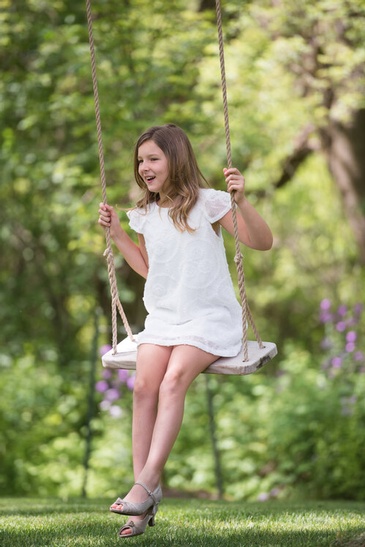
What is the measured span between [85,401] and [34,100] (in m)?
2.97

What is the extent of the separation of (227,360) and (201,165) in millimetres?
5169

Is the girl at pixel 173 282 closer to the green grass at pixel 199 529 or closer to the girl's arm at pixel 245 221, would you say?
the girl's arm at pixel 245 221

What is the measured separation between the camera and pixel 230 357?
10.9ft

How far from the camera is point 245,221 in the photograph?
135 inches

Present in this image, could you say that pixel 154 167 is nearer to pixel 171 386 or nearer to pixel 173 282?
pixel 173 282

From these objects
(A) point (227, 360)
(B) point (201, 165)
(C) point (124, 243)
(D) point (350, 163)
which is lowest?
(A) point (227, 360)

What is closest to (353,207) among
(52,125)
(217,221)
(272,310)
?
(52,125)

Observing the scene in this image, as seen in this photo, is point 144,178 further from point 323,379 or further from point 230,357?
point 323,379

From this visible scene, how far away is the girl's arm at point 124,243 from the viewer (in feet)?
12.0

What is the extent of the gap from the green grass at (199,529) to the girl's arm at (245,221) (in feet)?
3.32

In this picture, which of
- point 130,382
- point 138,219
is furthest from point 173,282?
point 130,382

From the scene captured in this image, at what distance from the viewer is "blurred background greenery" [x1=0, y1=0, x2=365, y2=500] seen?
25.3 feet

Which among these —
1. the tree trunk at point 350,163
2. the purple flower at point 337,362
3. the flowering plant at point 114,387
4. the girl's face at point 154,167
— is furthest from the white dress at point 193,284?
the tree trunk at point 350,163

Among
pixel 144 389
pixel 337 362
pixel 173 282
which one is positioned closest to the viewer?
pixel 144 389
